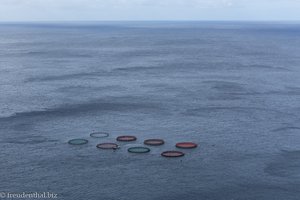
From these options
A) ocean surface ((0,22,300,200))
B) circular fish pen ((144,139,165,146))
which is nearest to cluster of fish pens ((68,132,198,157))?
circular fish pen ((144,139,165,146))

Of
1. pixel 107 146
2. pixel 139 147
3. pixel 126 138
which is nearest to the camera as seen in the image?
pixel 139 147

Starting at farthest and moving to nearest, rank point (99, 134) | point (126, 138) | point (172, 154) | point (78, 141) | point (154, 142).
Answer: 1. point (99, 134)
2. point (126, 138)
3. point (78, 141)
4. point (154, 142)
5. point (172, 154)

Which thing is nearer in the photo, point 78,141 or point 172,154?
point 172,154

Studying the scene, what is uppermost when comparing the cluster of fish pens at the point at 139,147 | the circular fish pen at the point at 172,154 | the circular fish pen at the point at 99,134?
the circular fish pen at the point at 99,134

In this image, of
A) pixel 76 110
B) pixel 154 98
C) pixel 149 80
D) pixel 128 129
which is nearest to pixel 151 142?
pixel 128 129

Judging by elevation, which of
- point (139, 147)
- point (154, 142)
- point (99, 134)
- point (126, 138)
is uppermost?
point (126, 138)

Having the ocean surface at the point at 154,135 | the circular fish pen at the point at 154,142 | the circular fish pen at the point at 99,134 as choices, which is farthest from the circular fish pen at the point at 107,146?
the circular fish pen at the point at 154,142

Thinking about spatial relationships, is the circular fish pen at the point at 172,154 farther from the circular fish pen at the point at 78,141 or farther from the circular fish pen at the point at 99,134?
the circular fish pen at the point at 78,141

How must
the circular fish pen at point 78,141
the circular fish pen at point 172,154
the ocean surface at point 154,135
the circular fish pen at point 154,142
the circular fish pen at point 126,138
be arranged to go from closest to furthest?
the ocean surface at point 154,135 < the circular fish pen at point 172,154 < the circular fish pen at point 154,142 < the circular fish pen at point 78,141 < the circular fish pen at point 126,138

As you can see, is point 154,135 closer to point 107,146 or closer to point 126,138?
point 126,138

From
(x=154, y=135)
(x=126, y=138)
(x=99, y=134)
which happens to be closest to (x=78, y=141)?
(x=99, y=134)

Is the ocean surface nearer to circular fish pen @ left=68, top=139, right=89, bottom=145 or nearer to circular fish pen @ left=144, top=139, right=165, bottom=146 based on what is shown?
circular fish pen @ left=68, top=139, right=89, bottom=145
